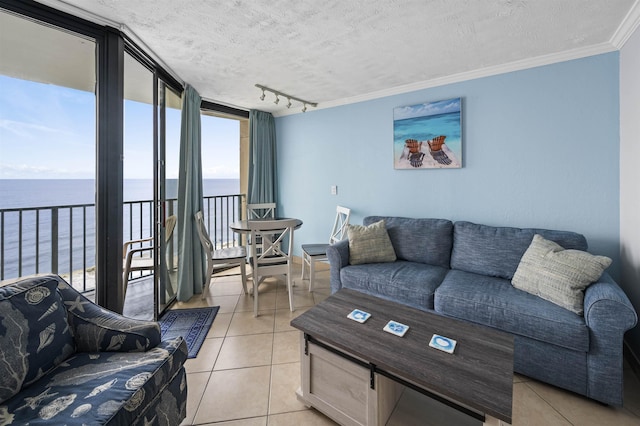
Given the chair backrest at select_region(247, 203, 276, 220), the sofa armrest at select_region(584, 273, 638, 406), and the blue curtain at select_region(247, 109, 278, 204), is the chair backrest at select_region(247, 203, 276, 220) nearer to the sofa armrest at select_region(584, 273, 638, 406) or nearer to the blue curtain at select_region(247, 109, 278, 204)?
the blue curtain at select_region(247, 109, 278, 204)

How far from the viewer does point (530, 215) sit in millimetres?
2488

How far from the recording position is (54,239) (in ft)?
A: 8.30

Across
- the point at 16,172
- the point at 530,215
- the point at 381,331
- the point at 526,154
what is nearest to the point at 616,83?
the point at 526,154

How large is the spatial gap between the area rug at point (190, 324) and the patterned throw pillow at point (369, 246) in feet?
4.94

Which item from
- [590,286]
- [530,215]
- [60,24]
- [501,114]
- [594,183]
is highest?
[60,24]

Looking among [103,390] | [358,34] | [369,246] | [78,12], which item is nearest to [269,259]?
[369,246]

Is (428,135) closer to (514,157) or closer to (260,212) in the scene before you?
(514,157)

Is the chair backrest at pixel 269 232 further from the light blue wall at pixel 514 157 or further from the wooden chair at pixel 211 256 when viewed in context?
the light blue wall at pixel 514 157

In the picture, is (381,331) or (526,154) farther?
(526,154)

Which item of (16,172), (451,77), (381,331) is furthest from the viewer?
(451,77)

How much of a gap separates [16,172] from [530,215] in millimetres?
3984

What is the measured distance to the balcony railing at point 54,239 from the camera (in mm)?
2150

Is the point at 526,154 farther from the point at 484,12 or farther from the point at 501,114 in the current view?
the point at 484,12

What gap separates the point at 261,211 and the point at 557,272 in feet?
11.6
